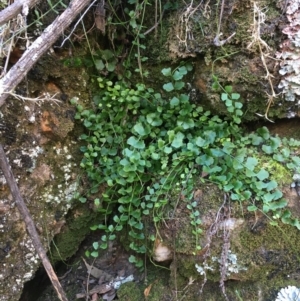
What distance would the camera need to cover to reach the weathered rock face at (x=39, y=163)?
174 cm

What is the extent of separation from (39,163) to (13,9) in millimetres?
762

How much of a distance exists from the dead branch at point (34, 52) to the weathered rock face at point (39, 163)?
23 cm

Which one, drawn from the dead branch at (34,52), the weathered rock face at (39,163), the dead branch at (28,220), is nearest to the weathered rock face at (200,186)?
the weathered rock face at (39,163)

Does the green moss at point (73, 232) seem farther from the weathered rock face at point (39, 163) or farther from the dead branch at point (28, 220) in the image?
the dead branch at point (28, 220)

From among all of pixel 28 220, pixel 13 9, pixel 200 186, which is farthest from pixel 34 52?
pixel 200 186

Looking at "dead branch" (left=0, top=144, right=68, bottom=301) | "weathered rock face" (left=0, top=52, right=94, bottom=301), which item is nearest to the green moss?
"weathered rock face" (left=0, top=52, right=94, bottom=301)

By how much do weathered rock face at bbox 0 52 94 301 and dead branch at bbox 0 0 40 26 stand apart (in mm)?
346

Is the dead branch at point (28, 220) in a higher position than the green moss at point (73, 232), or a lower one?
higher

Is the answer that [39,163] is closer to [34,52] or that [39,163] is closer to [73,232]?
[73,232]

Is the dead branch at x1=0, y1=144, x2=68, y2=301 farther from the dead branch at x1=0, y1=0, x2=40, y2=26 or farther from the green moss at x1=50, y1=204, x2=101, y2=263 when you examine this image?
the dead branch at x1=0, y1=0, x2=40, y2=26

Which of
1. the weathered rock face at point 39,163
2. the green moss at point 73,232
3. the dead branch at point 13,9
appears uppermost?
the dead branch at point 13,9

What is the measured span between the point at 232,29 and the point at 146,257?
4.31ft

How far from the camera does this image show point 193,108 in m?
1.92

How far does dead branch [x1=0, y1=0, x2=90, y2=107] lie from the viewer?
143 centimetres
